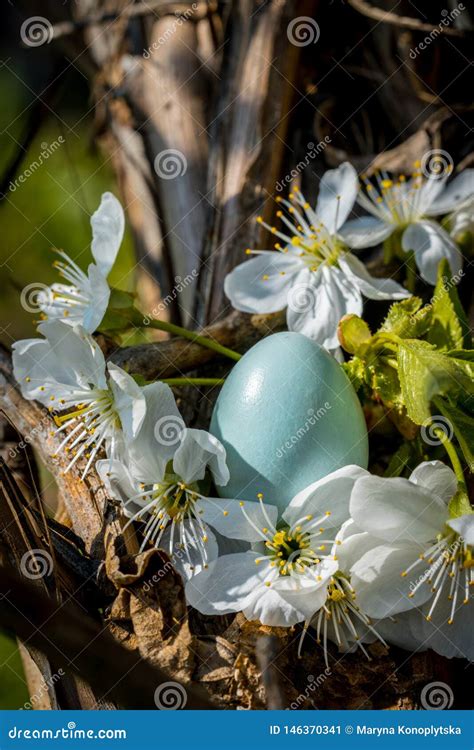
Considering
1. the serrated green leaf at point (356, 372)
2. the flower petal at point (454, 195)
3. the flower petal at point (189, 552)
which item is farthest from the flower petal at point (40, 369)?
the flower petal at point (454, 195)

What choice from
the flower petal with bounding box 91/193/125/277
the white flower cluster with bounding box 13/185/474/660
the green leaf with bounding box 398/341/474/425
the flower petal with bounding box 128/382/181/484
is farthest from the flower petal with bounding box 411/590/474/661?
the flower petal with bounding box 91/193/125/277

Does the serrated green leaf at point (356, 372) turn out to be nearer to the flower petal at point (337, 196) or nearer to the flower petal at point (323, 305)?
the flower petal at point (323, 305)

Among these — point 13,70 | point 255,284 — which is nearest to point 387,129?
point 255,284

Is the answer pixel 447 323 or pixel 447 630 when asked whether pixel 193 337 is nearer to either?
pixel 447 323

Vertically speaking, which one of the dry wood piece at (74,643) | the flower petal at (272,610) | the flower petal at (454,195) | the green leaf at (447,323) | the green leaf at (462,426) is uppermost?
the flower petal at (454,195)

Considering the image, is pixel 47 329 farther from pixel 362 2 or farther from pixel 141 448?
pixel 362 2

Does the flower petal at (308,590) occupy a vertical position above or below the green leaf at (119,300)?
below

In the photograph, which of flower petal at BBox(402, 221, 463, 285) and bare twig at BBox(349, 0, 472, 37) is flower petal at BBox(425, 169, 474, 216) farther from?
bare twig at BBox(349, 0, 472, 37)

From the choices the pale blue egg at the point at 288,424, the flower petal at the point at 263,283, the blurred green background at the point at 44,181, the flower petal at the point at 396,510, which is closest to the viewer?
the flower petal at the point at 396,510
